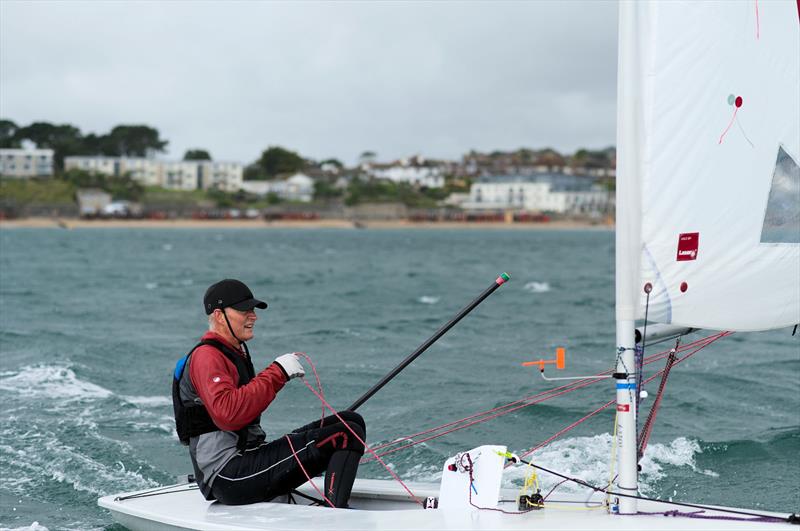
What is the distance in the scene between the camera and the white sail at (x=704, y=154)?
360 centimetres

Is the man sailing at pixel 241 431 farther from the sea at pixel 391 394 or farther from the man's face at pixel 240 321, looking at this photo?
the sea at pixel 391 394

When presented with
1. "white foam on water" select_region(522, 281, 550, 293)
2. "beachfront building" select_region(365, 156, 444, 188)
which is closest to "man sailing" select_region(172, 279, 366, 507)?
"white foam on water" select_region(522, 281, 550, 293)

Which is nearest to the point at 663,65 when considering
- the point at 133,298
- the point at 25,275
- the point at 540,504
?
the point at 540,504

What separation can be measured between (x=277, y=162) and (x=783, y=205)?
487ft

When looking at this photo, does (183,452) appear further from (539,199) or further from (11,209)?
(539,199)

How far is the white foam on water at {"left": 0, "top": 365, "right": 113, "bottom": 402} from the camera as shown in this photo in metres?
9.25

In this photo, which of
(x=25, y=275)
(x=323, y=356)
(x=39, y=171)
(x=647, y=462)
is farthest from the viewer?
Answer: (x=39, y=171)

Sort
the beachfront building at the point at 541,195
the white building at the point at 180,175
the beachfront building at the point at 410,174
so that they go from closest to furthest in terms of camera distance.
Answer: the white building at the point at 180,175 < the beachfront building at the point at 541,195 < the beachfront building at the point at 410,174

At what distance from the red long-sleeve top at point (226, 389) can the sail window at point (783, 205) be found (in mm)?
2118

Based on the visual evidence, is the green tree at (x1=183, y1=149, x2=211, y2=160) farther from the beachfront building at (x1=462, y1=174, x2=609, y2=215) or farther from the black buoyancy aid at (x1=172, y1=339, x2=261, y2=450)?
the black buoyancy aid at (x1=172, y1=339, x2=261, y2=450)

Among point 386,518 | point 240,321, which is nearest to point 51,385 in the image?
point 240,321

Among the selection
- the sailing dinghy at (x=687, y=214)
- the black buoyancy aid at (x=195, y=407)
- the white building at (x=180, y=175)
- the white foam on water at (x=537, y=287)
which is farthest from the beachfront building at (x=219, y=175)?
the sailing dinghy at (x=687, y=214)

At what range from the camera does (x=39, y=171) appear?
127 metres

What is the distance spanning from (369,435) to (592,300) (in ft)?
46.3
